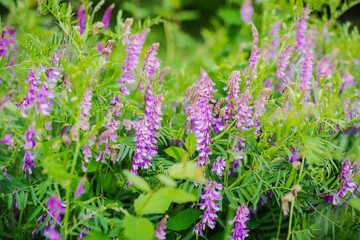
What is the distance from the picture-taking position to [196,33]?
5.09m

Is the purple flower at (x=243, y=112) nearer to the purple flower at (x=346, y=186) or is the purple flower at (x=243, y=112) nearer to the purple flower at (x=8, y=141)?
the purple flower at (x=346, y=186)

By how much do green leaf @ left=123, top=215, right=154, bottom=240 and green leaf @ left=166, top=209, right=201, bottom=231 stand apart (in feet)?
0.86

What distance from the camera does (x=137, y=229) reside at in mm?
885

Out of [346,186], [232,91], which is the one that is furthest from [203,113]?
[346,186]

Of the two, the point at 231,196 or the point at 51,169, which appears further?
the point at 231,196

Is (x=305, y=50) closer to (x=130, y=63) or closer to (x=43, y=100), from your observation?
(x=130, y=63)

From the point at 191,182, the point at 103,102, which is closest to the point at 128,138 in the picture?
the point at 103,102

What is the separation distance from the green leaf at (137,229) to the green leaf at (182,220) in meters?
0.26

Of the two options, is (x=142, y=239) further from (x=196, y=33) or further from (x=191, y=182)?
(x=196, y=33)

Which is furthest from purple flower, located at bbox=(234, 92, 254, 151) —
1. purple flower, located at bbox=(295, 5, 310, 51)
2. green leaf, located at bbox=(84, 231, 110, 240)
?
purple flower, located at bbox=(295, 5, 310, 51)

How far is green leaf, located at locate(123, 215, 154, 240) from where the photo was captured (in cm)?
87

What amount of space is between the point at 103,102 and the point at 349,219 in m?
0.94

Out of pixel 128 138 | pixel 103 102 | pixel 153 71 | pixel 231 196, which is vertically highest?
pixel 153 71

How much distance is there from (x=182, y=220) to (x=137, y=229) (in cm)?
32
